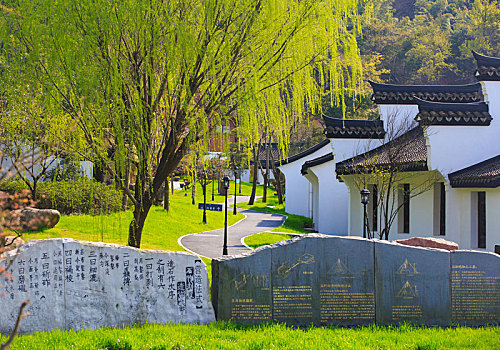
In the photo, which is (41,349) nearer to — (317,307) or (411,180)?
(317,307)

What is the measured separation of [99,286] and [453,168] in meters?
11.5

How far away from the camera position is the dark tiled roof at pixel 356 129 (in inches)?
817

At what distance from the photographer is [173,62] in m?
9.11

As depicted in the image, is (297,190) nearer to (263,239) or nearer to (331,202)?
(331,202)

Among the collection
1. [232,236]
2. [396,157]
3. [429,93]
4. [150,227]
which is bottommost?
[232,236]

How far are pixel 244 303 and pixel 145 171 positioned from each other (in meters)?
2.89

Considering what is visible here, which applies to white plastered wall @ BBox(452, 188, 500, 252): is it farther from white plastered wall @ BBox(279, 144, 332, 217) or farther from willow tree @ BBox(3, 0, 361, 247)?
white plastered wall @ BBox(279, 144, 332, 217)

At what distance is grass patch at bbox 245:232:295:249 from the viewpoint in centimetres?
2138

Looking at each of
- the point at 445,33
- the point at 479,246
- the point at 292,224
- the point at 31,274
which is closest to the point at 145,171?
the point at 31,274

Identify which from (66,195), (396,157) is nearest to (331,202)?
(396,157)

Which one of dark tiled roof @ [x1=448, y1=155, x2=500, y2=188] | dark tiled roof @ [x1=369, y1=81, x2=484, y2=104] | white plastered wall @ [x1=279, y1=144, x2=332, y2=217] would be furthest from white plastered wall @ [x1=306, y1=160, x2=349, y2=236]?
dark tiled roof @ [x1=448, y1=155, x2=500, y2=188]

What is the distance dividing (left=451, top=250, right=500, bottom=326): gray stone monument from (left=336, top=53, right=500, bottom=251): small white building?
545 centimetres

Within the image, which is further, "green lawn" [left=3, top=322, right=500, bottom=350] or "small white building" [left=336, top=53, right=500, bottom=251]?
"small white building" [left=336, top=53, right=500, bottom=251]

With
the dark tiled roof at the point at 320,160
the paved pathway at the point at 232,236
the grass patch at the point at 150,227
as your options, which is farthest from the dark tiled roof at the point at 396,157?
the grass patch at the point at 150,227
